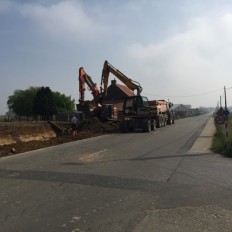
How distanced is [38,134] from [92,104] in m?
8.09

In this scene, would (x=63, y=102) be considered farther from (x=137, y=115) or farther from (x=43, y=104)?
(x=137, y=115)

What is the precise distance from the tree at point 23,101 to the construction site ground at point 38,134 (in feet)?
192

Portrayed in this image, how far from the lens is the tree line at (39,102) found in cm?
8475

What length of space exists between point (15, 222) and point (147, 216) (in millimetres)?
2189

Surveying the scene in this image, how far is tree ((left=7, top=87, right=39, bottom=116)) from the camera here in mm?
100188

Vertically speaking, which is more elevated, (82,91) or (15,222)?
(82,91)

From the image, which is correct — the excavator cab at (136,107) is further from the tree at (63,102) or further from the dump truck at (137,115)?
the tree at (63,102)

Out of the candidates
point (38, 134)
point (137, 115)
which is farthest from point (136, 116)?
point (38, 134)

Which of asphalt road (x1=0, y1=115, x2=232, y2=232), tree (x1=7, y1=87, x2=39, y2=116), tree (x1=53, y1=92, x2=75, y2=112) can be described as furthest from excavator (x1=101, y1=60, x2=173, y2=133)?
tree (x1=7, y1=87, x2=39, y2=116)

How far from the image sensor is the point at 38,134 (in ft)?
112

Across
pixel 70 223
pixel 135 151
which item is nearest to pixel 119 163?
pixel 135 151

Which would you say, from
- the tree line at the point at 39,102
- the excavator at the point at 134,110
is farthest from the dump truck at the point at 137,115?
the tree line at the point at 39,102

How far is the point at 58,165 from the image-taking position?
46.6 ft

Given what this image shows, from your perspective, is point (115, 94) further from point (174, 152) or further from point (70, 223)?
point (70, 223)
